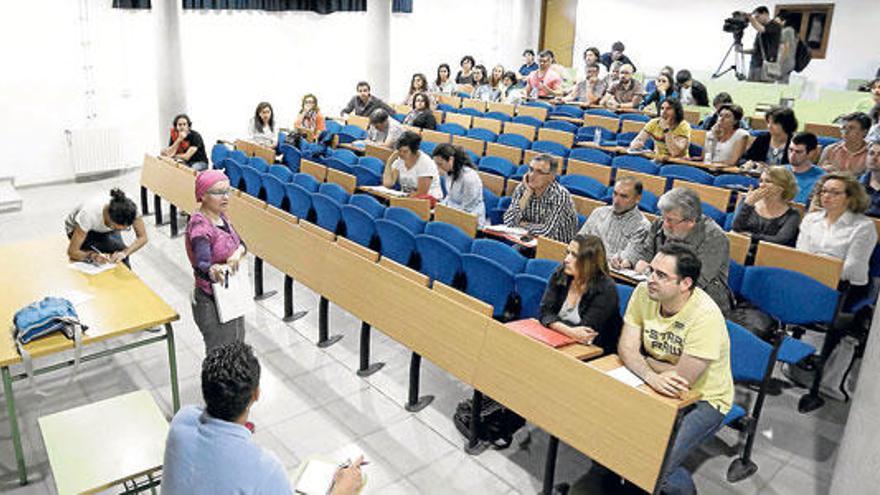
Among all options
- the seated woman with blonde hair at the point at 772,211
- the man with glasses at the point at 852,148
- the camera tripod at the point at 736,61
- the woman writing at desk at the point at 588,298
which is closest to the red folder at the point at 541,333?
the woman writing at desk at the point at 588,298

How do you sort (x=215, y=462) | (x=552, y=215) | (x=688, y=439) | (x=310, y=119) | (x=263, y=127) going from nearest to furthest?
(x=215, y=462) → (x=688, y=439) → (x=552, y=215) → (x=263, y=127) → (x=310, y=119)

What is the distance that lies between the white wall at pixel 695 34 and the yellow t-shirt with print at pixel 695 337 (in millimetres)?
10412

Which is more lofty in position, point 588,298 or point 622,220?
point 622,220

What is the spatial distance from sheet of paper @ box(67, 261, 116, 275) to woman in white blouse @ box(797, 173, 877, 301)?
4.64 m

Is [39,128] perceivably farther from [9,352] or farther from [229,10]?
[9,352]

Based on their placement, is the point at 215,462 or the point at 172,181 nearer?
the point at 215,462

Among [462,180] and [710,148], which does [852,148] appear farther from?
[462,180]

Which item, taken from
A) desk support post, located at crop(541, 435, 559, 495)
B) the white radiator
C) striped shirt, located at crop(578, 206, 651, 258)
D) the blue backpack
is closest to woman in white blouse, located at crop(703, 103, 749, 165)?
striped shirt, located at crop(578, 206, 651, 258)

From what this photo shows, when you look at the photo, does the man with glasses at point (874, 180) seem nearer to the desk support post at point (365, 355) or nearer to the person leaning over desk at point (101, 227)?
the desk support post at point (365, 355)

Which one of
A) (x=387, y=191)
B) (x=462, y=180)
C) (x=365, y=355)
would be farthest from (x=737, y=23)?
(x=365, y=355)

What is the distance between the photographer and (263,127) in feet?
27.9

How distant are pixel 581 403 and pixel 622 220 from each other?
1.99 meters

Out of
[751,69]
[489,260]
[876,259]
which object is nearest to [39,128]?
[489,260]

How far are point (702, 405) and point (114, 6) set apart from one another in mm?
9550
